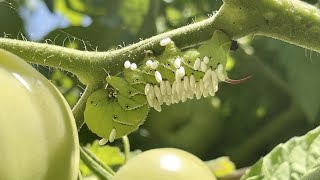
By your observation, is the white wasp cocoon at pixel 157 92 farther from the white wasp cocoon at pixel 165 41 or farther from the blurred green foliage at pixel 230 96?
the blurred green foliage at pixel 230 96

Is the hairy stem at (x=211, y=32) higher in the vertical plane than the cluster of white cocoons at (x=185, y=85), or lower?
higher

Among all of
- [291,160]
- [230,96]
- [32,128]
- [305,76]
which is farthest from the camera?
[230,96]

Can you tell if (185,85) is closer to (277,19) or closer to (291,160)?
(277,19)

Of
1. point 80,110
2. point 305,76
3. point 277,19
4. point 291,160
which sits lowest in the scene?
point 305,76

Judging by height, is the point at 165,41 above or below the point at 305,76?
above

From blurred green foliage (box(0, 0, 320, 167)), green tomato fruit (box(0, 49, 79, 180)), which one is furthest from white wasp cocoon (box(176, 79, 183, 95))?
blurred green foliage (box(0, 0, 320, 167))

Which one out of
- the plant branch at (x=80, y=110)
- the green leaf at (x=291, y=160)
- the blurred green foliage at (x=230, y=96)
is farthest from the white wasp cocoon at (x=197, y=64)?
the blurred green foliage at (x=230, y=96)

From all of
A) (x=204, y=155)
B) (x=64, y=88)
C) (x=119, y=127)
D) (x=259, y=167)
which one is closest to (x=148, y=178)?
(x=119, y=127)

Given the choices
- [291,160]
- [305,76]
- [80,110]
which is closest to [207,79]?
[80,110]
